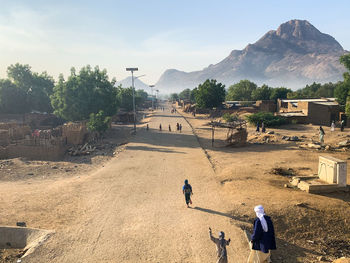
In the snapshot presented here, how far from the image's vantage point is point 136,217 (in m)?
9.65

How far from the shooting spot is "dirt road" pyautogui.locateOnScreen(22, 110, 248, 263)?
7.46m

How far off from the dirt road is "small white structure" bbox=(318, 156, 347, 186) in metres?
4.80

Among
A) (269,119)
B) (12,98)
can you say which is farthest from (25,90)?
(269,119)

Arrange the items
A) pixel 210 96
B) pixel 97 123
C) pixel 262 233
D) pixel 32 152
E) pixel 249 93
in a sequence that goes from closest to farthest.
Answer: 1. pixel 262 233
2. pixel 32 152
3. pixel 97 123
4. pixel 210 96
5. pixel 249 93

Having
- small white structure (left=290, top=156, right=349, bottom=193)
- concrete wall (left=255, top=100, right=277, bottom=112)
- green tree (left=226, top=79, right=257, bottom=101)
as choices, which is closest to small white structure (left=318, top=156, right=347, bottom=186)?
small white structure (left=290, top=156, right=349, bottom=193)

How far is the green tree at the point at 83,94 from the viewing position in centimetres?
3172

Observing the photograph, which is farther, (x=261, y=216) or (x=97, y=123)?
(x=97, y=123)

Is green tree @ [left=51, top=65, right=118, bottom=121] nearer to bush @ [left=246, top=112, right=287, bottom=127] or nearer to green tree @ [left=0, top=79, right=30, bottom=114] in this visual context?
bush @ [left=246, top=112, right=287, bottom=127]

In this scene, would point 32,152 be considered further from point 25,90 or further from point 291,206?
point 25,90

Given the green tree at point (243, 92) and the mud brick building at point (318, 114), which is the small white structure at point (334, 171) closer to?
the mud brick building at point (318, 114)

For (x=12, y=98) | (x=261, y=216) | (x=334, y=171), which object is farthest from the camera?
(x=12, y=98)

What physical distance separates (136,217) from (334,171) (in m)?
8.47

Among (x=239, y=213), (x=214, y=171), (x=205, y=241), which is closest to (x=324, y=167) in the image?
(x=239, y=213)

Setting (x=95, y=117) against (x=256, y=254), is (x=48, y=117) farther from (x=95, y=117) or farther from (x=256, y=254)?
(x=256, y=254)
